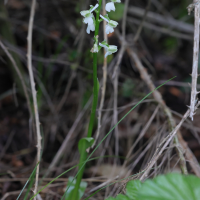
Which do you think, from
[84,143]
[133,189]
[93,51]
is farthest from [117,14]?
[133,189]

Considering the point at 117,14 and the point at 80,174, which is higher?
the point at 117,14

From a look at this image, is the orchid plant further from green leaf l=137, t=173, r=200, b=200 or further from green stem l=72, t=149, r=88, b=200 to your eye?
green leaf l=137, t=173, r=200, b=200

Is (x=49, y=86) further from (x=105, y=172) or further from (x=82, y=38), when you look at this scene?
(x=105, y=172)

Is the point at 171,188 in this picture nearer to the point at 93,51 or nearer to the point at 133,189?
the point at 133,189

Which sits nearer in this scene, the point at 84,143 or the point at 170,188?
the point at 170,188

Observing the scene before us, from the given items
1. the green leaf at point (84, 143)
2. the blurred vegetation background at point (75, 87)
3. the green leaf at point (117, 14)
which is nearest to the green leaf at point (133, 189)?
the green leaf at point (84, 143)

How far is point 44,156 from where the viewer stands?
2.17 meters

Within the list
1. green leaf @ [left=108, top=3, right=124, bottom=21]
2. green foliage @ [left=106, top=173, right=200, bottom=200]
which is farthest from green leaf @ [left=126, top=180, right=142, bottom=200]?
green leaf @ [left=108, top=3, right=124, bottom=21]

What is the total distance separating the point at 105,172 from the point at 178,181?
135 cm

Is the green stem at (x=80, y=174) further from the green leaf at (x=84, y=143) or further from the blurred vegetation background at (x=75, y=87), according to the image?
the blurred vegetation background at (x=75, y=87)

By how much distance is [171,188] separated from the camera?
679 mm

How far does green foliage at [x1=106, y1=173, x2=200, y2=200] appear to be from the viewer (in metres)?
0.66

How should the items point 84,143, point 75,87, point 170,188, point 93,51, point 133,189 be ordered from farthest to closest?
point 75,87
point 84,143
point 93,51
point 133,189
point 170,188

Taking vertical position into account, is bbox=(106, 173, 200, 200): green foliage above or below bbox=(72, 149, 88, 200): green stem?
above
